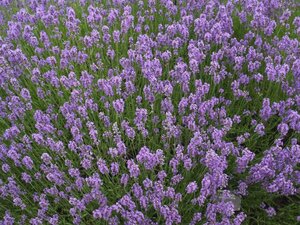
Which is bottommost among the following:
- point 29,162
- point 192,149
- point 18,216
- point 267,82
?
point 18,216

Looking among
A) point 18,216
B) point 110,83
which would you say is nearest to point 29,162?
point 18,216

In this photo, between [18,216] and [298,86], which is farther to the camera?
[298,86]

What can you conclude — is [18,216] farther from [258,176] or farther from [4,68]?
[258,176]

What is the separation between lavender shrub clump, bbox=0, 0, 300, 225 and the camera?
2.19 meters

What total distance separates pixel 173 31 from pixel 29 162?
1593 millimetres

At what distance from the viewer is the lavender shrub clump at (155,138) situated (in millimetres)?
2186

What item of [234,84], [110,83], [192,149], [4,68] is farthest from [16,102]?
[234,84]

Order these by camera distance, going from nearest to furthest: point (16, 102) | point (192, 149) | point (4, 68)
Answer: point (192, 149)
point (16, 102)
point (4, 68)

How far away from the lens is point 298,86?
2.77m

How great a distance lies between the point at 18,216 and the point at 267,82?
2.14m

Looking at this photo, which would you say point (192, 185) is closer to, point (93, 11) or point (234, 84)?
point (234, 84)

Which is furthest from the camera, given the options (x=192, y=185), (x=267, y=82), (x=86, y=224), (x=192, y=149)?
(x=267, y=82)

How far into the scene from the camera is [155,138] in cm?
269

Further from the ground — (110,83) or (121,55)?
(121,55)
